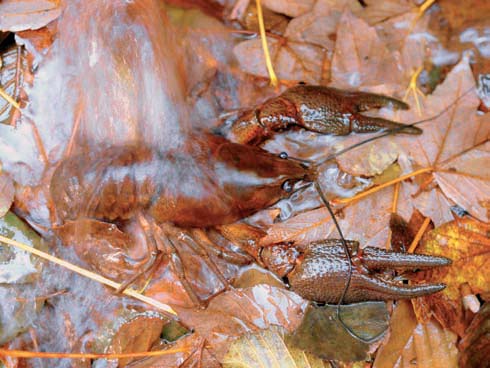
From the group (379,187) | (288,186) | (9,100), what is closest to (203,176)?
(288,186)

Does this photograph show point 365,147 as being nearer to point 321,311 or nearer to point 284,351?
point 321,311

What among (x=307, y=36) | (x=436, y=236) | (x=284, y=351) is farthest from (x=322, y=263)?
(x=307, y=36)

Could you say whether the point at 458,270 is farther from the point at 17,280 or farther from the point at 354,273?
the point at 17,280

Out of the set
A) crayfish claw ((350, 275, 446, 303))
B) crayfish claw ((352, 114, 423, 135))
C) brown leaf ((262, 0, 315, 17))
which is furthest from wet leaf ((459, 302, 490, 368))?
brown leaf ((262, 0, 315, 17))

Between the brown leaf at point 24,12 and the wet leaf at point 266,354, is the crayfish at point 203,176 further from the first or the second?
the brown leaf at point 24,12

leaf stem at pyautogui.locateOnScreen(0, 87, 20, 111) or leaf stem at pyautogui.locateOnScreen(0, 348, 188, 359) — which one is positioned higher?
leaf stem at pyautogui.locateOnScreen(0, 87, 20, 111)

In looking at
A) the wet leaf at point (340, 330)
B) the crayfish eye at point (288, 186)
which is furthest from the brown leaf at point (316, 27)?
the wet leaf at point (340, 330)

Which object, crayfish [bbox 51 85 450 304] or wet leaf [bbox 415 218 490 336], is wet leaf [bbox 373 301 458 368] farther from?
crayfish [bbox 51 85 450 304]
